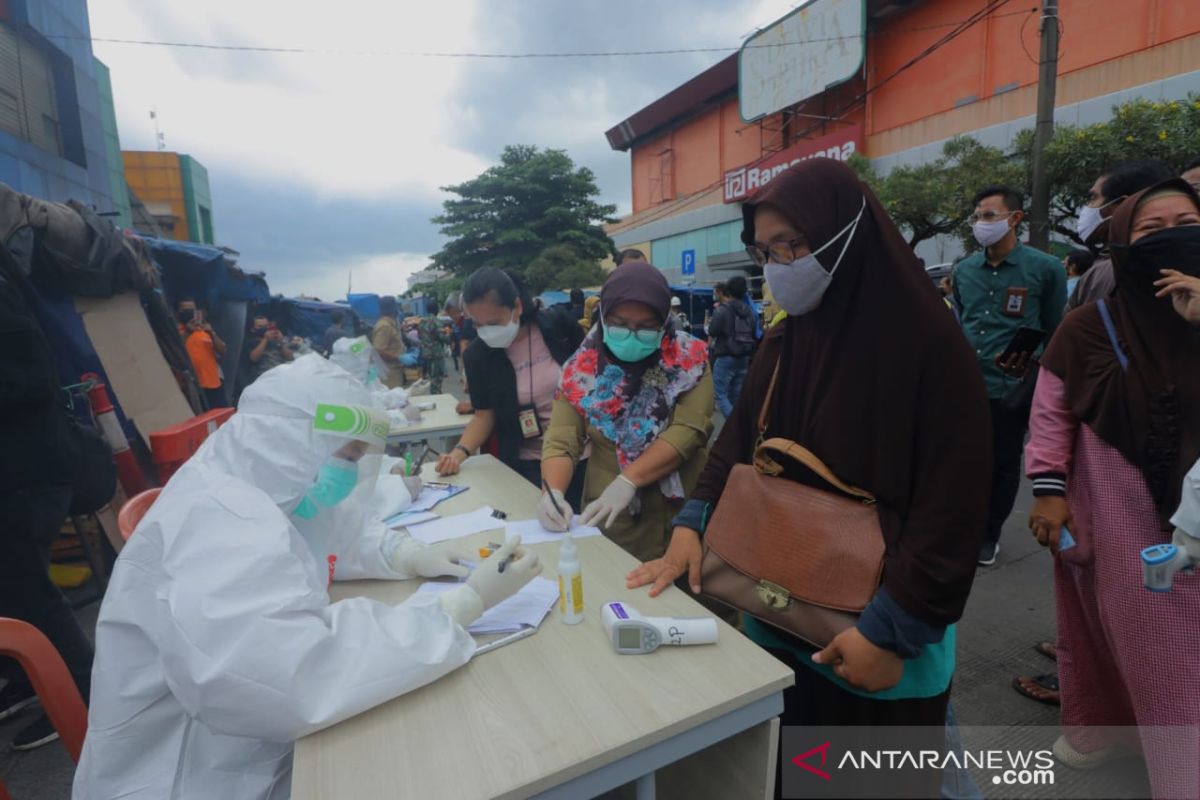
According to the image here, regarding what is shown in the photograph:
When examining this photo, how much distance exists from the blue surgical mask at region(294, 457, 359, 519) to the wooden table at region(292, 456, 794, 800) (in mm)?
533

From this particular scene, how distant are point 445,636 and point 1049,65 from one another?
26.4ft

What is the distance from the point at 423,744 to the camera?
103 cm

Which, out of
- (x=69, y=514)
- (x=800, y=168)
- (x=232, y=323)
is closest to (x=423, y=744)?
(x=800, y=168)

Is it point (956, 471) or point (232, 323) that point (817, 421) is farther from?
point (232, 323)

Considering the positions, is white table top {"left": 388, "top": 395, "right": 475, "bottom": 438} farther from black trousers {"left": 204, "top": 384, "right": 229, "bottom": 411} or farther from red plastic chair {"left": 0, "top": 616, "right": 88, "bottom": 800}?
black trousers {"left": 204, "top": 384, "right": 229, "bottom": 411}

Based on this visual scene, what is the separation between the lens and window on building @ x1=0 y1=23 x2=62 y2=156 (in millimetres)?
6633

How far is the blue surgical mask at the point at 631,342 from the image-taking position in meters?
1.89

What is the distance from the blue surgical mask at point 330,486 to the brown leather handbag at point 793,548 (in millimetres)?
878

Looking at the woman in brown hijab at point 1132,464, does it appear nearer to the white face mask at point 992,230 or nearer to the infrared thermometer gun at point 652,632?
the infrared thermometer gun at point 652,632

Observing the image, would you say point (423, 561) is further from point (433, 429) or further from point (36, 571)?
point (433, 429)

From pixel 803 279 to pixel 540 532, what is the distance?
1195 millimetres

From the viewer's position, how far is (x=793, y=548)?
1142mm

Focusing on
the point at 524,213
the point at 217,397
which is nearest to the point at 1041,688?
the point at 217,397

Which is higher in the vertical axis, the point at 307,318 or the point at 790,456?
the point at 307,318
